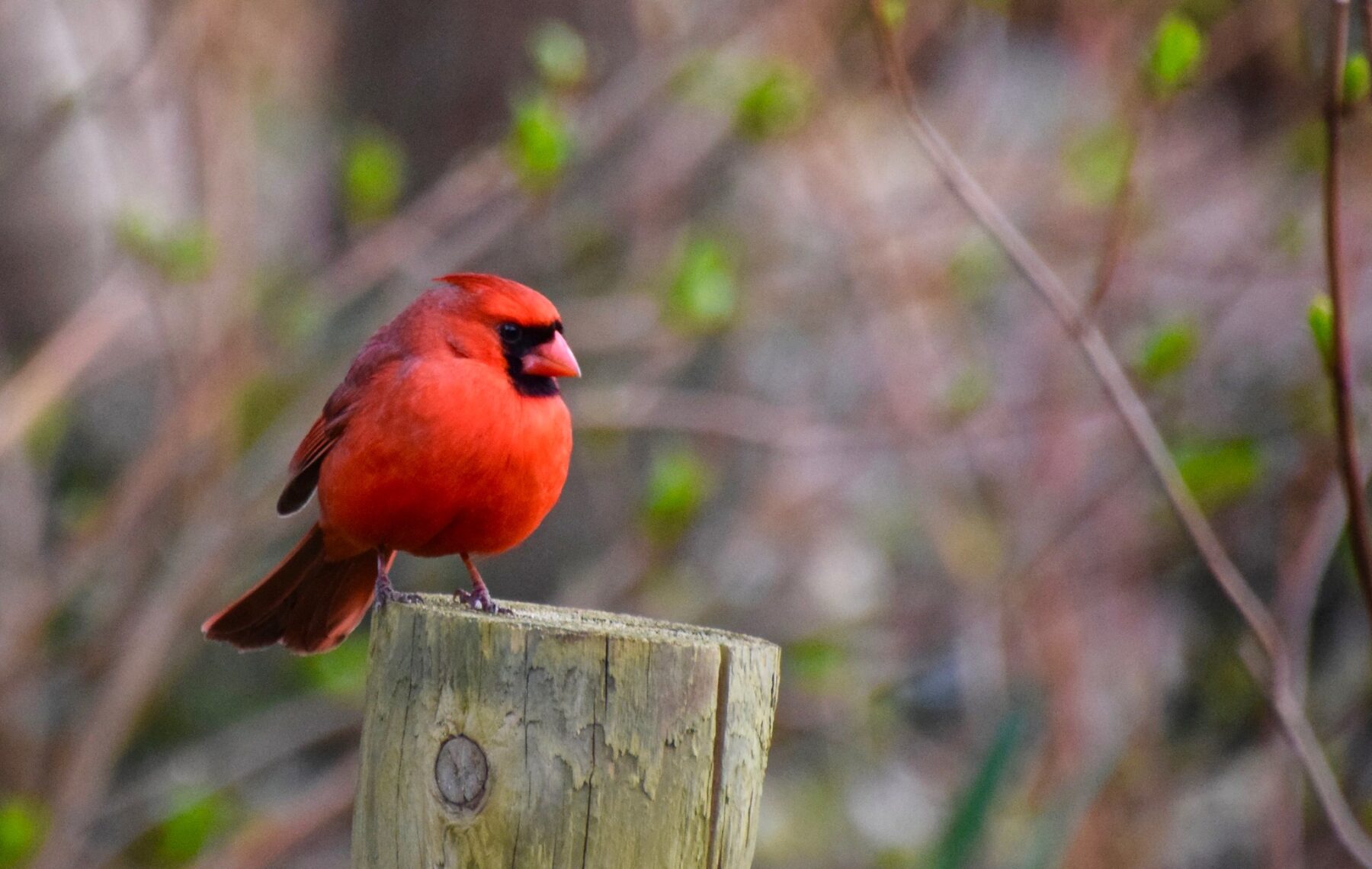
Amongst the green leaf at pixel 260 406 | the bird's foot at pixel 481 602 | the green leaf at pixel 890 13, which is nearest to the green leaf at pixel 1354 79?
the green leaf at pixel 890 13

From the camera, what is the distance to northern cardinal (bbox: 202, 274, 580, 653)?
7.86 ft

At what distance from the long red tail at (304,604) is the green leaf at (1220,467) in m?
2.46

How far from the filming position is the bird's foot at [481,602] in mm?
2151

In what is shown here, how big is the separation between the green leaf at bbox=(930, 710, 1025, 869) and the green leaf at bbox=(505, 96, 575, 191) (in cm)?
168

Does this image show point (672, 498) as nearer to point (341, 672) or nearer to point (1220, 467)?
point (341, 672)

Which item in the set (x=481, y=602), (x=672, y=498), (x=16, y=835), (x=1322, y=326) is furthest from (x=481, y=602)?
(x=16, y=835)

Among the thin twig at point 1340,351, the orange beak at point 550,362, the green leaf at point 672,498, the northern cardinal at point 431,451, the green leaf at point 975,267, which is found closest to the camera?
the thin twig at point 1340,351

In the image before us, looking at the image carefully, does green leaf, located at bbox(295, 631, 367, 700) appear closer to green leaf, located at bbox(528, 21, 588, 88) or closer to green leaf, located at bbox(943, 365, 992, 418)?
green leaf, located at bbox(528, 21, 588, 88)

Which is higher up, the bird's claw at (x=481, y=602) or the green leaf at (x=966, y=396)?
the green leaf at (x=966, y=396)

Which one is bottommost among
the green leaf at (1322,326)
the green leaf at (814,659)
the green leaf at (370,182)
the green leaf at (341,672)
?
the green leaf at (341,672)

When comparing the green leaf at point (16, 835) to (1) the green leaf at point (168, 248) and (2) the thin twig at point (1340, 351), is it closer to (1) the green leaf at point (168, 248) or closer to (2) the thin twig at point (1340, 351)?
(1) the green leaf at point (168, 248)

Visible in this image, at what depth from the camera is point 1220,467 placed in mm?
4258

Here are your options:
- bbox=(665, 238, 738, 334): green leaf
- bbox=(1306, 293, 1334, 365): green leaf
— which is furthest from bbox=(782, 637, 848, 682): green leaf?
bbox=(1306, 293, 1334, 365): green leaf

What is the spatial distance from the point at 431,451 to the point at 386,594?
32cm
